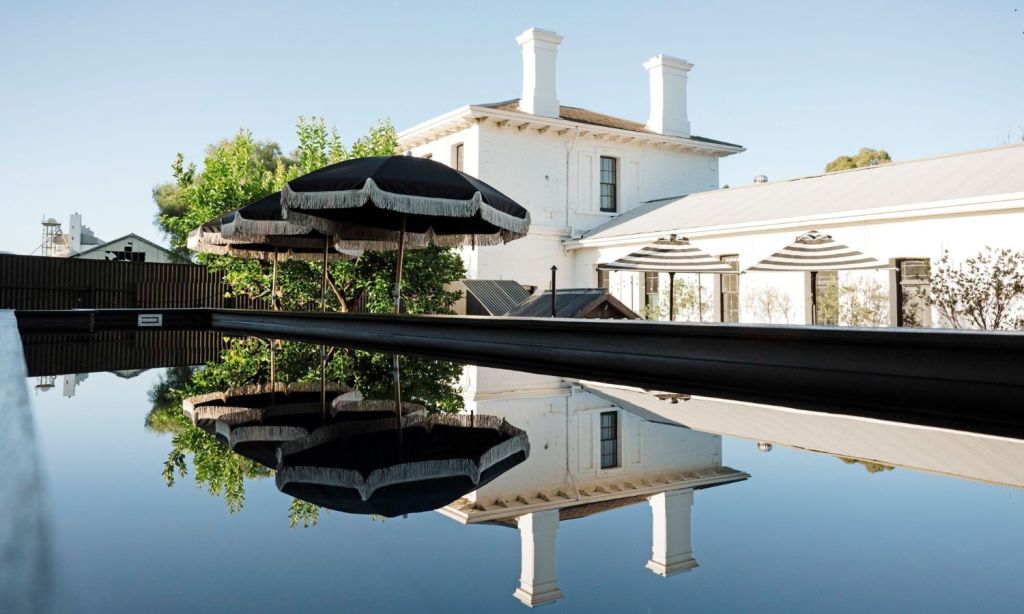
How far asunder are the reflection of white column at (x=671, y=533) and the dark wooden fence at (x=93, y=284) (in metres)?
17.6

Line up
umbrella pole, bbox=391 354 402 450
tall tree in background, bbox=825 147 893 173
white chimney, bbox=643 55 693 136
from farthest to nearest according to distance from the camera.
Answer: tall tree in background, bbox=825 147 893 173, white chimney, bbox=643 55 693 136, umbrella pole, bbox=391 354 402 450

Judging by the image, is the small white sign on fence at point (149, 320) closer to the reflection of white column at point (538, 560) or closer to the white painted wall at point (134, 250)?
the reflection of white column at point (538, 560)

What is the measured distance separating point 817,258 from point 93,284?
1669cm

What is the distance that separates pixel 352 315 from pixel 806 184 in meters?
12.5

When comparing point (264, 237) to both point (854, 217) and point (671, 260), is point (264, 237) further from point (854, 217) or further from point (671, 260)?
point (854, 217)

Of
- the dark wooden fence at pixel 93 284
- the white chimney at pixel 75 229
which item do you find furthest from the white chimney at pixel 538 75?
the white chimney at pixel 75 229

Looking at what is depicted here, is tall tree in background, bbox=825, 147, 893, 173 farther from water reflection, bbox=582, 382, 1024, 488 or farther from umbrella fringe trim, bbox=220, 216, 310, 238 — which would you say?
water reflection, bbox=582, 382, 1024, 488

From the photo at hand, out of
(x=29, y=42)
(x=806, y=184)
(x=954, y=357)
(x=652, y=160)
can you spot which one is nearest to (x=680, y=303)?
(x=806, y=184)

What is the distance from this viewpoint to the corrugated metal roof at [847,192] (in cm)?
1231

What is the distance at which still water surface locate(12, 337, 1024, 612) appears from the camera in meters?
0.89

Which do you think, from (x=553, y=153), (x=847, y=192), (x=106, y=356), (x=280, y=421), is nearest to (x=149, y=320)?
(x=106, y=356)

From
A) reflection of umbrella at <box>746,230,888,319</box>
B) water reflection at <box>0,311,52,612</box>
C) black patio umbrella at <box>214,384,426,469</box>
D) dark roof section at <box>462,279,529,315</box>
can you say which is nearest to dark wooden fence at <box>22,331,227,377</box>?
black patio umbrella at <box>214,384,426,469</box>

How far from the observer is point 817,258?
11656mm

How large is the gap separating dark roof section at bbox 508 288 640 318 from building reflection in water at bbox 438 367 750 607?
8604mm
